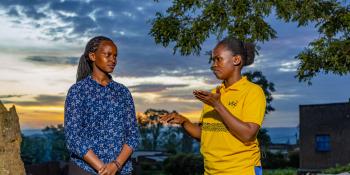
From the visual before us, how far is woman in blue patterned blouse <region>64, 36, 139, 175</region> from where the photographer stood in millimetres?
3814

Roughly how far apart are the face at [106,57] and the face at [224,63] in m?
0.64

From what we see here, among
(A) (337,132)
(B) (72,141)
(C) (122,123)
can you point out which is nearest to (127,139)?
(C) (122,123)

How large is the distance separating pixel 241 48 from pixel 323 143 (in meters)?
Answer: 39.0

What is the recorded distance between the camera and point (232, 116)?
3.52m

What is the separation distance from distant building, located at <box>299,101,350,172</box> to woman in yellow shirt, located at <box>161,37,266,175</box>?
123ft

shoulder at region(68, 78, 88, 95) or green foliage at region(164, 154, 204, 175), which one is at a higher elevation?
shoulder at region(68, 78, 88, 95)

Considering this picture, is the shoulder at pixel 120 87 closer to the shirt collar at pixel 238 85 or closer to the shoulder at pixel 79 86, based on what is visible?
the shoulder at pixel 79 86

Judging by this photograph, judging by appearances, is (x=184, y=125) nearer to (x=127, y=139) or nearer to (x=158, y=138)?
(x=127, y=139)

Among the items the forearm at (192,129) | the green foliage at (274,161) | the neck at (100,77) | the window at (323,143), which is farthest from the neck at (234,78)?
the green foliage at (274,161)

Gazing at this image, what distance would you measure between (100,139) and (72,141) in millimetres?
175

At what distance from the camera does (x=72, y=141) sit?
3801 mm

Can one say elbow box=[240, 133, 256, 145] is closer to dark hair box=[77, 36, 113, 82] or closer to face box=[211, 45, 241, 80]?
face box=[211, 45, 241, 80]

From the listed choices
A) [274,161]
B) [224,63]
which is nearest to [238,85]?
[224,63]

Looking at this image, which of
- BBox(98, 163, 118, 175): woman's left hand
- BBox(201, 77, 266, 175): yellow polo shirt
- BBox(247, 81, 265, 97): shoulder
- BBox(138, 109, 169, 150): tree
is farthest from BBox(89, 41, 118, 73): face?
BBox(138, 109, 169, 150): tree
